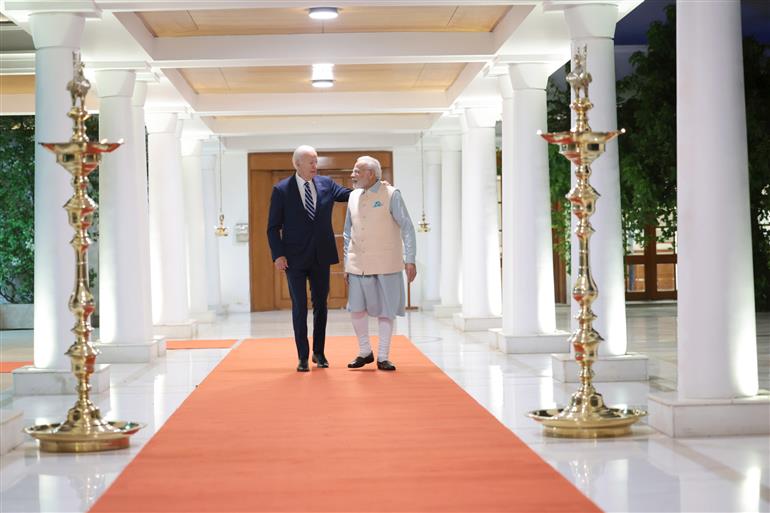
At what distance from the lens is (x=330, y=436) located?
6113 millimetres

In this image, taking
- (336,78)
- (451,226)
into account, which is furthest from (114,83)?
(451,226)

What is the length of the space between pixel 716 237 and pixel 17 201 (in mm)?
14379

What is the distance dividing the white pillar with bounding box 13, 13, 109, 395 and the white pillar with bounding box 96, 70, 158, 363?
188 centimetres

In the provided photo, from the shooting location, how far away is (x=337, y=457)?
18.0 ft

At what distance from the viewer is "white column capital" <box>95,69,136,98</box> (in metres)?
10.5

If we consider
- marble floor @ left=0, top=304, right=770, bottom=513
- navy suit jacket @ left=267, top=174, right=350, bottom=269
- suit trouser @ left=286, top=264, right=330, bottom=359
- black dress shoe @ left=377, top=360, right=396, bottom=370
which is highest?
navy suit jacket @ left=267, top=174, right=350, bottom=269

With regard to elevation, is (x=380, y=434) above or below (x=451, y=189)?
below

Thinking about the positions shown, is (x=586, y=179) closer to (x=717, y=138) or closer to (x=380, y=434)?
(x=717, y=138)

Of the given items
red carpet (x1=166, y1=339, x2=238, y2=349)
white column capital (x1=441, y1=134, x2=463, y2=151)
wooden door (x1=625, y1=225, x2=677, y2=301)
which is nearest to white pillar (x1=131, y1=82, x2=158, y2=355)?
red carpet (x1=166, y1=339, x2=238, y2=349)

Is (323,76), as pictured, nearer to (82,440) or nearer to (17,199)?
(82,440)

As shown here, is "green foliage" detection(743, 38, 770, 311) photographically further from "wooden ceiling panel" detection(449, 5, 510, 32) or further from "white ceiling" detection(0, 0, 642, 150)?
"wooden ceiling panel" detection(449, 5, 510, 32)

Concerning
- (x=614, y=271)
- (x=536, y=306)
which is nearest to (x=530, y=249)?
(x=536, y=306)

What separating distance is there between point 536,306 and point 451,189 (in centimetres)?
653

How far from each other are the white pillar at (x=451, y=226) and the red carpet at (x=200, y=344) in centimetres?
473
